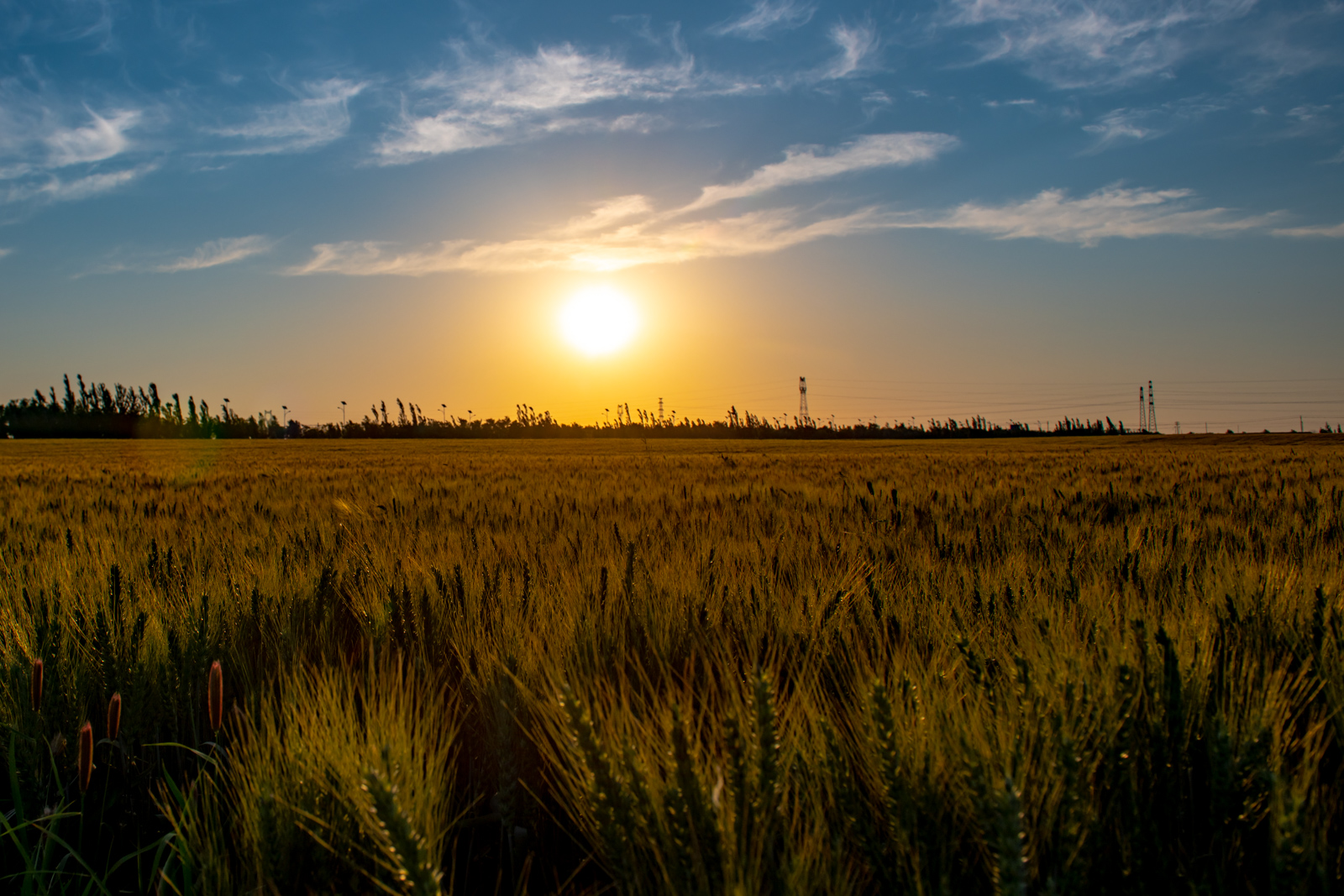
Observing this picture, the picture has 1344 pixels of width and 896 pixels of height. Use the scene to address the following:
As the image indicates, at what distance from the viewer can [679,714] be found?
2.96ft

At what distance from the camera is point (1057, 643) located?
1.44 m

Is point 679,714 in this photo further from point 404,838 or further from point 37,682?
point 37,682

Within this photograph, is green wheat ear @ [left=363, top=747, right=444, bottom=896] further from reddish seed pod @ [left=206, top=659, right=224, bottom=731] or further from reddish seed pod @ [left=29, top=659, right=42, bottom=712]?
reddish seed pod @ [left=29, top=659, right=42, bottom=712]

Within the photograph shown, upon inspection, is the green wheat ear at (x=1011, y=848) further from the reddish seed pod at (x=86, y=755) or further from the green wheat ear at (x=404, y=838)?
the reddish seed pod at (x=86, y=755)

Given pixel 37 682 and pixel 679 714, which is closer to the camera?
pixel 679 714

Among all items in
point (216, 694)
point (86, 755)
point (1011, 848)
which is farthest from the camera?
point (216, 694)

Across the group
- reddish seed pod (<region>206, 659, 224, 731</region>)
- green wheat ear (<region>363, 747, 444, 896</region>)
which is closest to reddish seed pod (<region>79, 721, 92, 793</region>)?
reddish seed pod (<region>206, 659, 224, 731</region>)

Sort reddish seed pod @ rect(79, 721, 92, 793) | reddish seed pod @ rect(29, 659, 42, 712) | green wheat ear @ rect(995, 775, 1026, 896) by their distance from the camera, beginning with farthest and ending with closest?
reddish seed pod @ rect(29, 659, 42, 712), reddish seed pod @ rect(79, 721, 92, 793), green wheat ear @ rect(995, 775, 1026, 896)

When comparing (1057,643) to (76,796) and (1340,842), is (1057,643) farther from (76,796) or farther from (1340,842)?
(76,796)

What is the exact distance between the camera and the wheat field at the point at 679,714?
0.89 meters

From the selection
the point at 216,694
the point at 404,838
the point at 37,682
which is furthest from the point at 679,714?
the point at 37,682

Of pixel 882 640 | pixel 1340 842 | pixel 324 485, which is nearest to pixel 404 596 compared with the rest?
pixel 882 640

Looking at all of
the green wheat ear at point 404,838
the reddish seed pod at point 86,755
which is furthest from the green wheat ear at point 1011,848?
the reddish seed pod at point 86,755

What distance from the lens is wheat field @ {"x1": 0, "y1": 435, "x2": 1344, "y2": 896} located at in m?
Answer: 0.89
